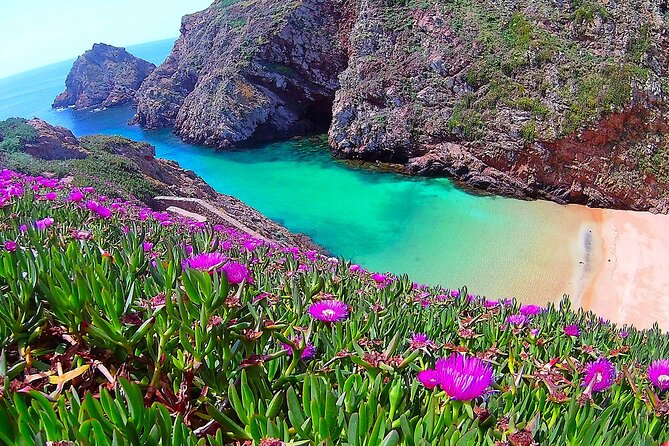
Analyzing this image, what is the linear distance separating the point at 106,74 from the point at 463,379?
7863cm

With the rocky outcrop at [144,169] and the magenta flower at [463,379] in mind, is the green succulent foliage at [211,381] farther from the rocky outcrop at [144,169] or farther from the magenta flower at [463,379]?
the rocky outcrop at [144,169]

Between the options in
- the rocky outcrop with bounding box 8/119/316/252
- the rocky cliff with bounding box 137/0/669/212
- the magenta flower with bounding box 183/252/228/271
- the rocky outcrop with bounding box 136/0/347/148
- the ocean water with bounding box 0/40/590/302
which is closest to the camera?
the magenta flower with bounding box 183/252/228/271

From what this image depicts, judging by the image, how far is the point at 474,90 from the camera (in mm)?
22953

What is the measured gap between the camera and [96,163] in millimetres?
13141

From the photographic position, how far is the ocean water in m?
14.0

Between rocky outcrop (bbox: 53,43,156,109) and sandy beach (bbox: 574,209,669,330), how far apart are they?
215ft

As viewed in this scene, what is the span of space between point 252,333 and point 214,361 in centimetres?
15

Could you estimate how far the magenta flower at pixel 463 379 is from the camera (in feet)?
4.41

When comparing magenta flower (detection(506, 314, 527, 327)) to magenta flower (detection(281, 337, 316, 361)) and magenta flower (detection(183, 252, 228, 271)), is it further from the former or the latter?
magenta flower (detection(183, 252, 228, 271))

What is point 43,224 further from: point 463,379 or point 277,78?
point 277,78

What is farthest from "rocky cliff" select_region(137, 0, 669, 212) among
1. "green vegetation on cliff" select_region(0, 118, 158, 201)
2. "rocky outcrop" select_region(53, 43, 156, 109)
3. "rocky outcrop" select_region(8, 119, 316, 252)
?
"rocky outcrop" select_region(53, 43, 156, 109)

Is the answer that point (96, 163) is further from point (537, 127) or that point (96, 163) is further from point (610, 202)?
point (610, 202)

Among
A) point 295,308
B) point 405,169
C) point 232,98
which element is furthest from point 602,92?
point 232,98

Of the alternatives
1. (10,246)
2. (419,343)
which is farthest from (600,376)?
(10,246)
